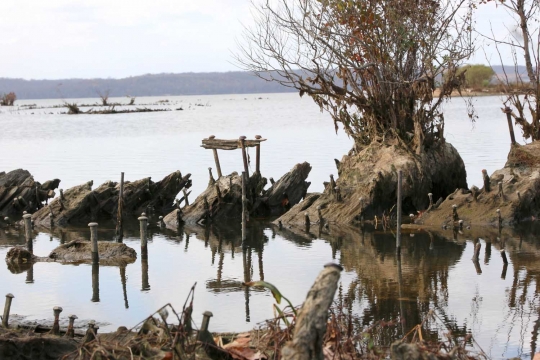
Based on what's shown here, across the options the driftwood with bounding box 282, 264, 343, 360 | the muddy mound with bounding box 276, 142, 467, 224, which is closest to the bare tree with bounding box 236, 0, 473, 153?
the muddy mound with bounding box 276, 142, 467, 224

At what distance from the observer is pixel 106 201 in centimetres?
2955

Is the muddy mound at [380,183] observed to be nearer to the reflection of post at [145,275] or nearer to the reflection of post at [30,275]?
the reflection of post at [145,275]

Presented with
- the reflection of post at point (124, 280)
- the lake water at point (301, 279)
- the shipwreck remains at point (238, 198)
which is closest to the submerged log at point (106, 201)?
the lake water at point (301, 279)

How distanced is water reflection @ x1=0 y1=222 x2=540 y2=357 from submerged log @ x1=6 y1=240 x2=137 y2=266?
353 millimetres

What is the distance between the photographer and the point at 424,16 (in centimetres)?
2872

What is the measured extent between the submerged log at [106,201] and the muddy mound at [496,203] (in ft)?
31.9

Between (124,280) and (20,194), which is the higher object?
(20,194)

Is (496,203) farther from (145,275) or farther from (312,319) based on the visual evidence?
(312,319)

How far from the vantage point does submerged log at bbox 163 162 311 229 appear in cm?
2853

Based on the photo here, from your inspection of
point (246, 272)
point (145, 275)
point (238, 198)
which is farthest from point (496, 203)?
point (145, 275)

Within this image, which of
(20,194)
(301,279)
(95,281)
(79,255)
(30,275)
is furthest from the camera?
(20,194)

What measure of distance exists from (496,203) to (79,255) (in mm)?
11767

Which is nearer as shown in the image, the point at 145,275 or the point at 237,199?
the point at 145,275

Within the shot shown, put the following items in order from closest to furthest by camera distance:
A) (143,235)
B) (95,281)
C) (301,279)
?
1. (301,279)
2. (95,281)
3. (143,235)
